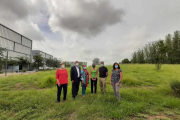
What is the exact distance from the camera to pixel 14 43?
44125 mm

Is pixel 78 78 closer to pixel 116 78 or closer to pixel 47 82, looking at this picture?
pixel 116 78

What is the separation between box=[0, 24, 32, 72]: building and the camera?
3783cm

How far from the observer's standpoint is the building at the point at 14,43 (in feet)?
124

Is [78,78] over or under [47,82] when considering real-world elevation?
over

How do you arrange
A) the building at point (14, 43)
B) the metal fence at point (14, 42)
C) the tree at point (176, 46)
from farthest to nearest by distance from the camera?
the metal fence at point (14, 42), the building at point (14, 43), the tree at point (176, 46)

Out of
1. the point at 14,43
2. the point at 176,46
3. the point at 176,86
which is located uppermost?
the point at 14,43

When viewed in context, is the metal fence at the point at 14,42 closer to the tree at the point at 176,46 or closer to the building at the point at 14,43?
the building at the point at 14,43

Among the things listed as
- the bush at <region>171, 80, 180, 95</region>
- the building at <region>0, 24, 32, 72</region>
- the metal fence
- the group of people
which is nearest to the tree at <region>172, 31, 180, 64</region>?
the bush at <region>171, 80, 180, 95</region>

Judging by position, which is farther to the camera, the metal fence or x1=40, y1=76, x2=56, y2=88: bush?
the metal fence

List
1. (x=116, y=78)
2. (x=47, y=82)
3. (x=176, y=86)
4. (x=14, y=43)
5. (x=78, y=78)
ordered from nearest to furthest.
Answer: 1. (x=116, y=78)
2. (x=78, y=78)
3. (x=176, y=86)
4. (x=47, y=82)
5. (x=14, y=43)

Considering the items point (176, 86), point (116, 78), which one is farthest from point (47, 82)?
point (176, 86)

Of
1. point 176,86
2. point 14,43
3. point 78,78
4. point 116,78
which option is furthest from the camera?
point 14,43

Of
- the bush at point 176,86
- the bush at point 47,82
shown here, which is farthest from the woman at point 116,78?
the bush at point 47,82

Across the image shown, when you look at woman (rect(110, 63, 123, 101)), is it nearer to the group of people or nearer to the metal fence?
the group of people
